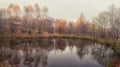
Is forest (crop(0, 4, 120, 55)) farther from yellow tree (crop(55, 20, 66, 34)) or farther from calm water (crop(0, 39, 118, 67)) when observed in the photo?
calm water (crop(0, 39, 118, 67))

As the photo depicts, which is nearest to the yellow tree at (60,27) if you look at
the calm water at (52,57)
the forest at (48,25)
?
the forest at (48,25)

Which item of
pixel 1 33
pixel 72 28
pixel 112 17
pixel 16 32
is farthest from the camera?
pixel 72 28

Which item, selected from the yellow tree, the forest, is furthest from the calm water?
the yellow tree

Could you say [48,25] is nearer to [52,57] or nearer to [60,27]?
[60,27]

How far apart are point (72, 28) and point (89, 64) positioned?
75017 mm

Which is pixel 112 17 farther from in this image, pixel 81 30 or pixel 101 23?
pixel 81 30

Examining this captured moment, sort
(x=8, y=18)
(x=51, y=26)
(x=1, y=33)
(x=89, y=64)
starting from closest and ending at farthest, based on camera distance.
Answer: (x=89, y=64), (x=1, y=33), (x=8, y=18), (x=51, y=26)

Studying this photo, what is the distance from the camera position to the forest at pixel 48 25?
2426 inches

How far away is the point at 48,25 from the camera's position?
93.5 m

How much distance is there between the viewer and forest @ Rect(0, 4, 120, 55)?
61.6 m

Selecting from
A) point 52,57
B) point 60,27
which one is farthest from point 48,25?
point 52,57

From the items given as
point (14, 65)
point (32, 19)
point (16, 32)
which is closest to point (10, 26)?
point (16, 32)

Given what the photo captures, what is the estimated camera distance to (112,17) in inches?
2192

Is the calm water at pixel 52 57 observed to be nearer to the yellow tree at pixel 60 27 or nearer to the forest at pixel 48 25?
the forest at pixel 48 25
